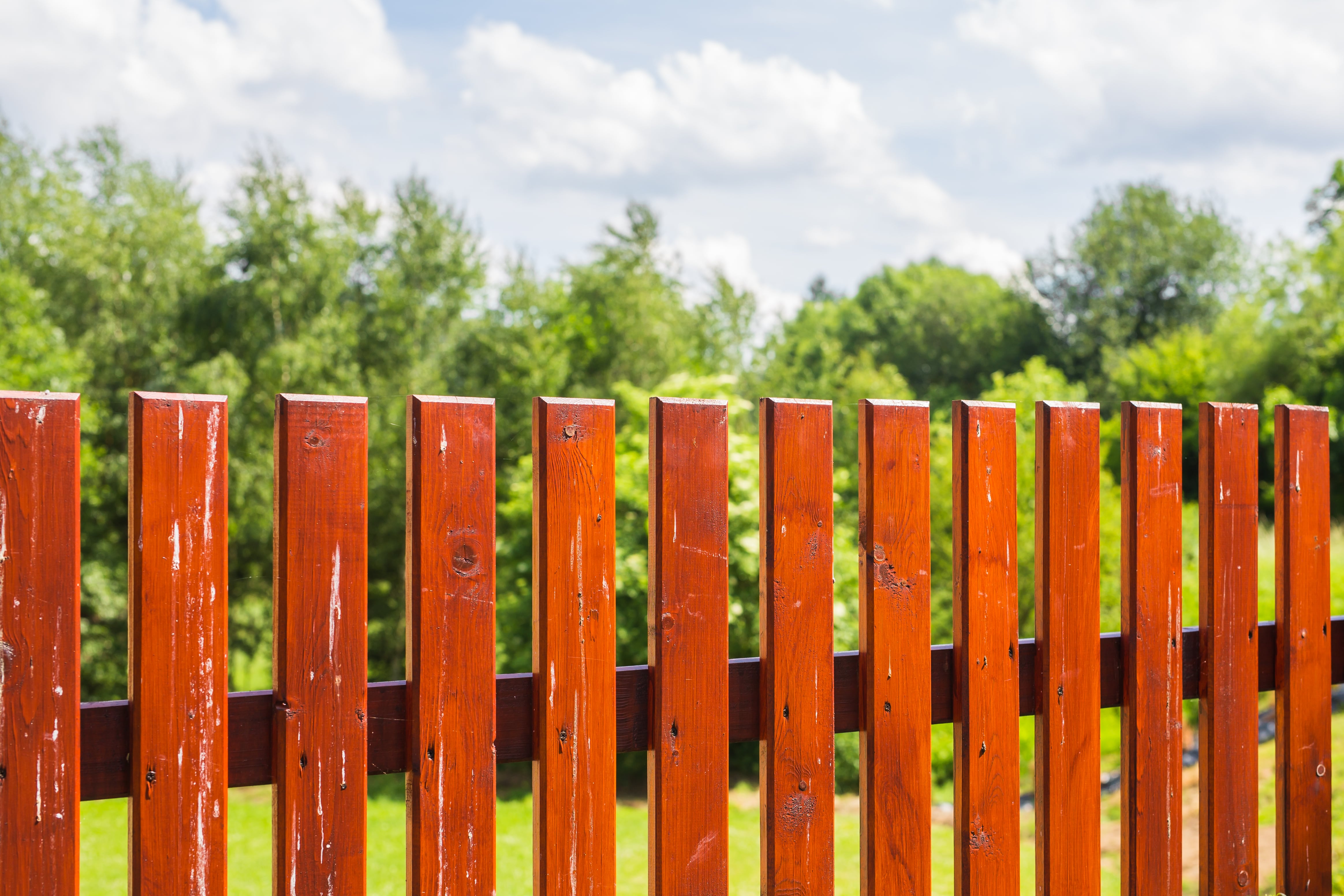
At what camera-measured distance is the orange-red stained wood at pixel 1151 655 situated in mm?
2170

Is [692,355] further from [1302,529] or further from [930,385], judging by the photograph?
[930,385]

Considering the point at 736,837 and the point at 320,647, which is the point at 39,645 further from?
the point at 736,837

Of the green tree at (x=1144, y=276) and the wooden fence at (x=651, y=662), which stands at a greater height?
the green tree at (x=1144, y=276)

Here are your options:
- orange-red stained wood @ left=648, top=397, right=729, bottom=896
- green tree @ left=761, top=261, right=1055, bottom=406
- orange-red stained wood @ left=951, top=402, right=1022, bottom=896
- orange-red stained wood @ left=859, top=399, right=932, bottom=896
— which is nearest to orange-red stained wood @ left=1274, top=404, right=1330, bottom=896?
orange-red stained wood @ left=951, top=402, right=1022, bottom=896

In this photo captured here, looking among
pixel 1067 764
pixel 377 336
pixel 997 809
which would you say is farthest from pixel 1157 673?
pixel 377 336

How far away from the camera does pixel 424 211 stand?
19.9 m

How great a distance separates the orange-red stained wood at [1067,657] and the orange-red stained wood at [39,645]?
1.91 meters

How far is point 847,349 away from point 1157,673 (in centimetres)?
4509

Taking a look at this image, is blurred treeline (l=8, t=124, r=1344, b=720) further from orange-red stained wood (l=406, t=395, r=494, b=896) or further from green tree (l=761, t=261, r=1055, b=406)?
green tree (l=761, t=261, r=1055, b=406)

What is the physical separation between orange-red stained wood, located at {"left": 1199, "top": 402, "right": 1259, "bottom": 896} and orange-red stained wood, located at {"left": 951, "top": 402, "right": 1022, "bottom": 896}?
66 cm

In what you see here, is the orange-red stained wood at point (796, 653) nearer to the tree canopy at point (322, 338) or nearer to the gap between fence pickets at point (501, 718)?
the gap between fence pickets at point (501, 718)

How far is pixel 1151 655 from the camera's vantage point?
2.19m

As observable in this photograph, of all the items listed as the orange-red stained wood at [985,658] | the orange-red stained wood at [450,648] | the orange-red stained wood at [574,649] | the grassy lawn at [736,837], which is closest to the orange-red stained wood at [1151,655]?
the orange-red stained wood at [985,658]

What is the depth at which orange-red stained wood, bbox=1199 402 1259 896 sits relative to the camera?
2.29 m
